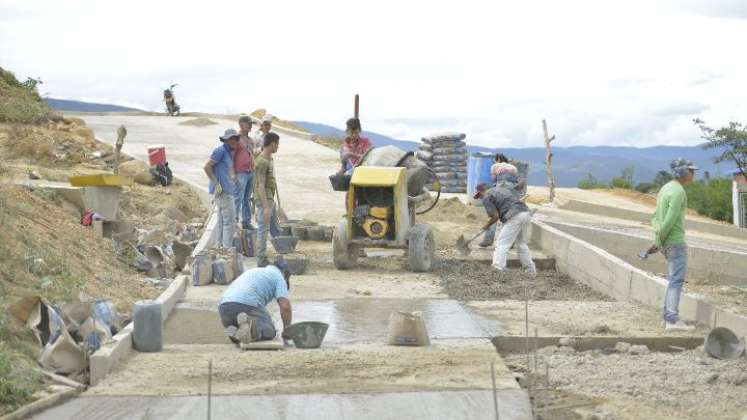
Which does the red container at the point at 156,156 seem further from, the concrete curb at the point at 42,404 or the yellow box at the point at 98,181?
the concrete curb at the point at 42,404

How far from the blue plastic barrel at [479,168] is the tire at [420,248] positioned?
9.15m

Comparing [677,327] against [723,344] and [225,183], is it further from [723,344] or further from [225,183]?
[225,183]

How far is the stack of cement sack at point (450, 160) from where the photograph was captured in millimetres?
30891

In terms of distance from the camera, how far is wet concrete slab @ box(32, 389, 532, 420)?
7766mm

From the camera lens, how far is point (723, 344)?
10.2 metres

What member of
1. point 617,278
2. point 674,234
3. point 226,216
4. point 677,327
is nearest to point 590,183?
point 617,278

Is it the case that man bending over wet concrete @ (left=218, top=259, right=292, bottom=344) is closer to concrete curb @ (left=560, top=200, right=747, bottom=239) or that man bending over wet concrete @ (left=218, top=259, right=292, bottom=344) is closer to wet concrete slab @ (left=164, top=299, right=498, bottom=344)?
wet concrete slab @ (left=164, top=299, right=498, bottom=344)

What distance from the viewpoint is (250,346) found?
10047 millimetres

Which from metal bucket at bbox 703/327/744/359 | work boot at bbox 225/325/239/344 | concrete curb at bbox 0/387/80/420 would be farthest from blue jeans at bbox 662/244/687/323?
concrete curb at bbox 0/387/80/420

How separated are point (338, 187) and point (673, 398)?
8.45 m

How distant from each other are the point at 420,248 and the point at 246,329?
18.5 ft

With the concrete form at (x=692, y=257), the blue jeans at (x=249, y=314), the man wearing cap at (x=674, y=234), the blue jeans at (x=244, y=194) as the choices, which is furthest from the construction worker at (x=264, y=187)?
the concrete form at (x=692, y=257)

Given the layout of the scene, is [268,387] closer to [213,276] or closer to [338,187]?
[213,276]

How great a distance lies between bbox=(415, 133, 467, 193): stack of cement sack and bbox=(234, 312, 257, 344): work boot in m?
20.8
